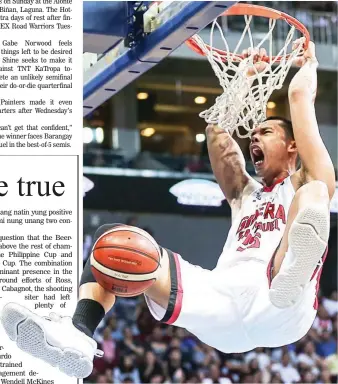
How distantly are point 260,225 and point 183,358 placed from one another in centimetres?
500

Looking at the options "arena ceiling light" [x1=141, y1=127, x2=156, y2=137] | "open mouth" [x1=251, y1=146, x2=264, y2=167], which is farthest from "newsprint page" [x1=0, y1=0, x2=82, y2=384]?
"arena ceiling light" [x1=141, y1=127, x2=156, y2=137]

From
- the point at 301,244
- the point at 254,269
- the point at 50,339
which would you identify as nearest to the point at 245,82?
the point at 254,269

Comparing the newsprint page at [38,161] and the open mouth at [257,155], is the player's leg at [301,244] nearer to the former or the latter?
the open mouth at [257,155]

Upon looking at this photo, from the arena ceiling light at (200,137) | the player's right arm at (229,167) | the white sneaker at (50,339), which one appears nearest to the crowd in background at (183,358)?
the arena ceiling light at (200,137)

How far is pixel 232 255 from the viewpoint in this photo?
390 centimetres

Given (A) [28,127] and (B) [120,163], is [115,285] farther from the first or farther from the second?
(B) [120,163]

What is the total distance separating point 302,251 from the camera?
3.30 m

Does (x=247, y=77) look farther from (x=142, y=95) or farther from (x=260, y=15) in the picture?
(x=142, y=95)

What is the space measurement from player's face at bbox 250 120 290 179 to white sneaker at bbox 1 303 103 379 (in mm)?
1177

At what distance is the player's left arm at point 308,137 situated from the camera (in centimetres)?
351

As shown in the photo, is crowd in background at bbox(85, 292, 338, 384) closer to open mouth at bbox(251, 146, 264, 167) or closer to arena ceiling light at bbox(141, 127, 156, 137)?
arena ceiling light at bbox(141, 127, 156, 137)

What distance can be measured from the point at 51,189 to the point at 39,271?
1.13 feet

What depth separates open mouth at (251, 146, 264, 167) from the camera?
400 centimetres

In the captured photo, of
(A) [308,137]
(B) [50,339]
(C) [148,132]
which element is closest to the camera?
(B) [50,339]
